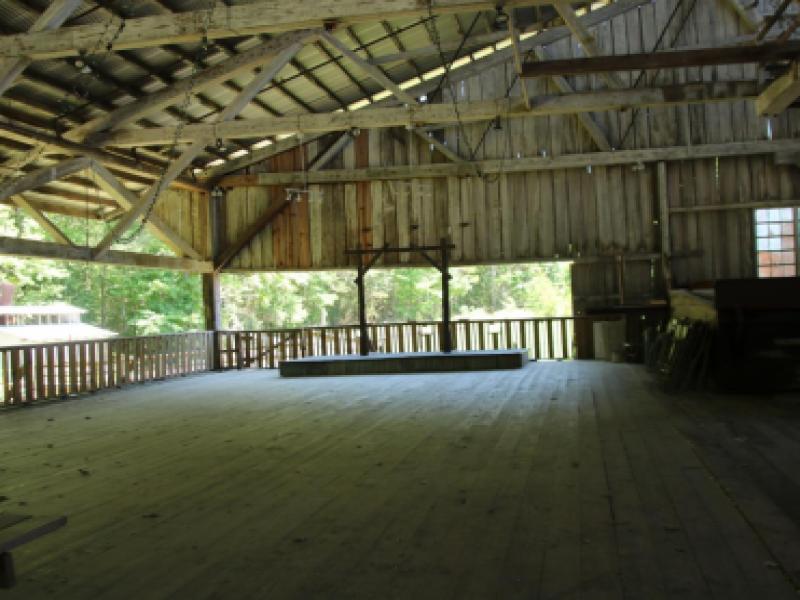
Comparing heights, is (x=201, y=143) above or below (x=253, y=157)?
Result: below

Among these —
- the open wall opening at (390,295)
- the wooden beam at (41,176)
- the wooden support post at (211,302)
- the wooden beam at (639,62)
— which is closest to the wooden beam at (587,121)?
the wooden beam at (639,62)

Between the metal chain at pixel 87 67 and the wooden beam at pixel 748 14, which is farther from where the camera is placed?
the wooden beam at pixel 748 14

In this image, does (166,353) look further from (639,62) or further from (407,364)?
(639,62)

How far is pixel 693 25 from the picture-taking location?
43.6 ft

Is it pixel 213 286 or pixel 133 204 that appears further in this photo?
pixel 213 286

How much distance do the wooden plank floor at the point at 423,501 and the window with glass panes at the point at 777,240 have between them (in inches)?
284

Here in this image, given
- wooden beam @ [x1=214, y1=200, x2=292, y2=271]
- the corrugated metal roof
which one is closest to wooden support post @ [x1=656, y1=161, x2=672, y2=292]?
the corrugated metal roof

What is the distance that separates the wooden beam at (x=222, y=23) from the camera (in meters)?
6.95

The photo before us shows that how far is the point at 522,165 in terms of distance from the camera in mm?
13836

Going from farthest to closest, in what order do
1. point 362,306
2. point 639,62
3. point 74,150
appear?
point 362,306 < point 74,150 < point 639,62

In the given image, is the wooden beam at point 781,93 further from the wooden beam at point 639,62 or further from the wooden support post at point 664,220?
the wooden support post at point 664,220

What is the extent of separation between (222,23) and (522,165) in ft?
26.6

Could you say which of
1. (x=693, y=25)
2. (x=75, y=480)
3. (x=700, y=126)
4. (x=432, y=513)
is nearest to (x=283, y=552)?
(x=432, y=513)

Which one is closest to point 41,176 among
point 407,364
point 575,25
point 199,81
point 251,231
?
point 199,81
